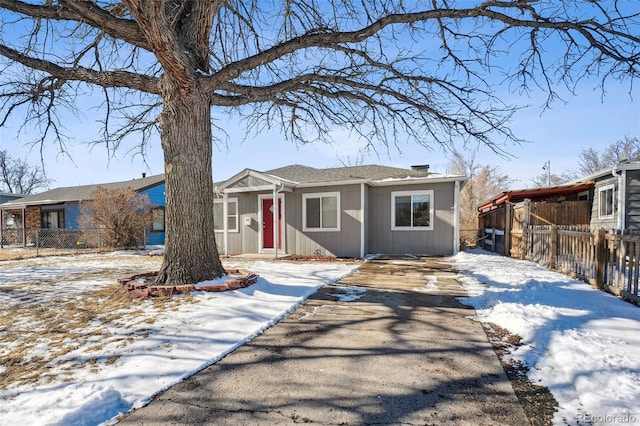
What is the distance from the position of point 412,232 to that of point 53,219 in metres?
22.4

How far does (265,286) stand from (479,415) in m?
3.94

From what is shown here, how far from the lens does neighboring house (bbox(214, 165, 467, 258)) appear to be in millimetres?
10883

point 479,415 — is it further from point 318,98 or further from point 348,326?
point 318,98

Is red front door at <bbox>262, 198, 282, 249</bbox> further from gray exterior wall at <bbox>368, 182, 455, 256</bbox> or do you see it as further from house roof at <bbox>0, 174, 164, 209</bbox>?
house roof at <bbox>0, 174, 164, 209</bbox>

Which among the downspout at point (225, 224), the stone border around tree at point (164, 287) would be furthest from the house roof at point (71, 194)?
the stone border around tree at point (164, 287)

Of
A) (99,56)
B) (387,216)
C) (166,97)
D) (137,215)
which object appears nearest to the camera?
(166,97)

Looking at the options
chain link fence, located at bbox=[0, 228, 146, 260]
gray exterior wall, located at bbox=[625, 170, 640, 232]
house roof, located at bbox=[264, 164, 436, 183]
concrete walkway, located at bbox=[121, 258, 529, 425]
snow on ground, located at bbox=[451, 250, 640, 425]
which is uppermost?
house roof, located at bbox=[264, 164, 436, 183]

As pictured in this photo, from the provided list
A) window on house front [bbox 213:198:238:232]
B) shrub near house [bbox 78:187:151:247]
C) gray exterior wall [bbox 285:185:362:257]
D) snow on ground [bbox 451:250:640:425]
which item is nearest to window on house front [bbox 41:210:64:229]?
shrub near house [bbox 78:187:151:247]

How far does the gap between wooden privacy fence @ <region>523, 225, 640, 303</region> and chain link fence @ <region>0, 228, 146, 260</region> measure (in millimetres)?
16218

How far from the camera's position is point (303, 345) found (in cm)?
323

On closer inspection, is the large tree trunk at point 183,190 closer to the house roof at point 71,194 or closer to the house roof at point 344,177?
the house roof at point 344,177

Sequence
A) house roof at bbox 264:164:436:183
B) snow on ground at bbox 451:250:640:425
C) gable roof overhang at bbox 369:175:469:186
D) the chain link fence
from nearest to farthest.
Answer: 1. snow on ground at bbox 451:250:640:425
2. gable roof overhang at bbox 369:175:469:186
3. house roof at bbox 264:164:436:183
4. the chain link fence

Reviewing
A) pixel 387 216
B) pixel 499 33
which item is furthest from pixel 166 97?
pixel 387 216

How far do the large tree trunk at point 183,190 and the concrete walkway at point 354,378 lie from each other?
208 centimetres
